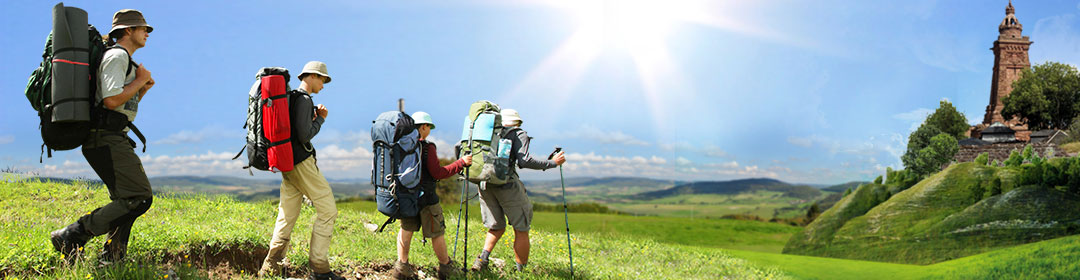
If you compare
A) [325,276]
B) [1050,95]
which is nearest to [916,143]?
[1050,95]

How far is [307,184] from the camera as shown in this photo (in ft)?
16.1

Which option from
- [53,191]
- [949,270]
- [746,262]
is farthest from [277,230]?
[949,270]

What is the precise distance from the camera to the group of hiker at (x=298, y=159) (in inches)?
170

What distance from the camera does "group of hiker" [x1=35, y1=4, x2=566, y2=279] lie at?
14.2 feet

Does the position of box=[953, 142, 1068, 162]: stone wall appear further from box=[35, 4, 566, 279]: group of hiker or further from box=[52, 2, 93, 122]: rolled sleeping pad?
box=[52, 2, 93, 122]: rolled sleeping pad

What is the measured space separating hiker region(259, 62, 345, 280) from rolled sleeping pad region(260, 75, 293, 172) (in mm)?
138

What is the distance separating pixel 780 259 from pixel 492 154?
931cm

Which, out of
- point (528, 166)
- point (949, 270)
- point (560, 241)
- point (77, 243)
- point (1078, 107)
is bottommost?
point (949, 270)

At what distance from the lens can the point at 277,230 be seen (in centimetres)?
513

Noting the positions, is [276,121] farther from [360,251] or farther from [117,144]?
[360,251]

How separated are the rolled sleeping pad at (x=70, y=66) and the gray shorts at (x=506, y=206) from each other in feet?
11.3

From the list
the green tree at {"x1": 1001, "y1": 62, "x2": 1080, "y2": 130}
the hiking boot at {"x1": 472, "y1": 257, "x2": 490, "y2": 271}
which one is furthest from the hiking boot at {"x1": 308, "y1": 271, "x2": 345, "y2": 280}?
the green tree at {"x1": 1001, "y1": 62, "x2": 1080, "y2": 130}

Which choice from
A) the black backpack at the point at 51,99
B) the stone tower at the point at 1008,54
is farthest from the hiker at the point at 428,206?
the stone tower at the point at 1008,54

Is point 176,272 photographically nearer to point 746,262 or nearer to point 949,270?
point 746,262
